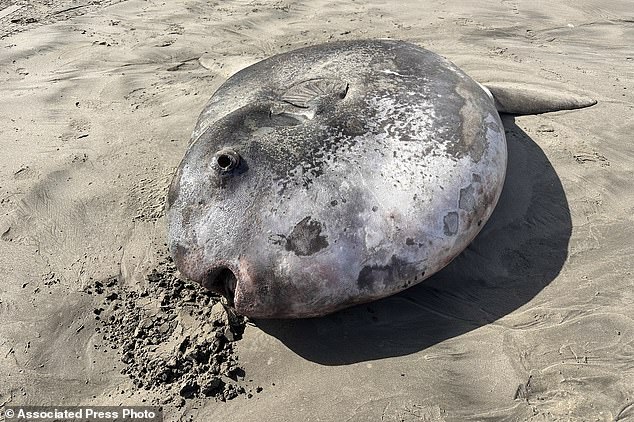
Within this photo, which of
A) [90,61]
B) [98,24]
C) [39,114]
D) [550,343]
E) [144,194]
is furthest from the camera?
[98,24]

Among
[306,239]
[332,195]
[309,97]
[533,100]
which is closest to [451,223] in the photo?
[332,195]

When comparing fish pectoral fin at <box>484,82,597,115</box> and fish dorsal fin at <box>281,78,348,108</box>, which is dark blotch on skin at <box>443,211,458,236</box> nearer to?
fish dorsal fin at <box>281,78,348,108</box>

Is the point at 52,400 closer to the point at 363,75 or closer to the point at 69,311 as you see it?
the point at 69,311

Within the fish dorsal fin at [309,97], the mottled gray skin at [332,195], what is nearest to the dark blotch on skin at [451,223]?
the mottled gray skin at [332,195]

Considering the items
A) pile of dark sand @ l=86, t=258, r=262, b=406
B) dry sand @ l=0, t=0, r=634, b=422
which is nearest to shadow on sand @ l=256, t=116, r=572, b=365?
dry sand @ l=0, t=0, r=634, b=422

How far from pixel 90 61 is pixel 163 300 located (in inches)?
123

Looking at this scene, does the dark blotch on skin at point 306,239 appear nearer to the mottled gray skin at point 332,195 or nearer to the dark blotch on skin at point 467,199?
the mottled gray skin at point 332,195

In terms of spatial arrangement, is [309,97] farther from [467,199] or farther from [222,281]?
[222,281]

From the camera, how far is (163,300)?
2.62m

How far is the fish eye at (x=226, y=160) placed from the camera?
2.22 meters

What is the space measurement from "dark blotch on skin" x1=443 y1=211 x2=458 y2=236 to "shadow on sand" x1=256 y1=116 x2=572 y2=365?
1.28 feet

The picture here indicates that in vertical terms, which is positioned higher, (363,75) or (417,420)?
(363,75)

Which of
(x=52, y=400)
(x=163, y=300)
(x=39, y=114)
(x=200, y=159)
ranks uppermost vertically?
(x=200, y=159)

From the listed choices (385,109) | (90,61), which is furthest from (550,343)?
(90,61)
